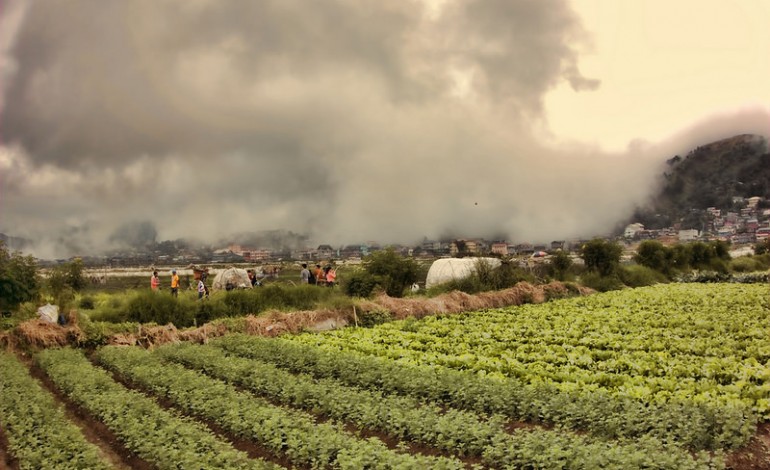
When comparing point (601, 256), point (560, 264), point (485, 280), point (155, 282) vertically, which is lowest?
point (485, 280)

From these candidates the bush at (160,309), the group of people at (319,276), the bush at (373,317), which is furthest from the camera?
the group of people at (319,276)

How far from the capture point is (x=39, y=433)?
886cm

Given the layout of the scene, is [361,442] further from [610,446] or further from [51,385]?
[51,385]

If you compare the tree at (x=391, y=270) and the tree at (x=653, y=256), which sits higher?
the tree at (x=391, y=270)

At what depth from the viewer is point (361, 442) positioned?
7734 millimetres

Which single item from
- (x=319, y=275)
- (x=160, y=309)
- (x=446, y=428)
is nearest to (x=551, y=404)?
(x=446, y=428)

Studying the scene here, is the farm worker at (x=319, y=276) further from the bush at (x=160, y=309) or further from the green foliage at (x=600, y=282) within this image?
the green foliage at (x=600, y=282)

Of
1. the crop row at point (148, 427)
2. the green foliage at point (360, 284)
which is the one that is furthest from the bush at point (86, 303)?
the crop row at point (148, 427)

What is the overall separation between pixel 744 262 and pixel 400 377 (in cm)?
5910

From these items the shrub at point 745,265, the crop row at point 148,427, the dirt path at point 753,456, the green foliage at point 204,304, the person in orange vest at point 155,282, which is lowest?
the shrub at point 745,265

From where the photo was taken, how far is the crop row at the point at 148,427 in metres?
7.36

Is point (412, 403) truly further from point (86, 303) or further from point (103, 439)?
point (86, 303)

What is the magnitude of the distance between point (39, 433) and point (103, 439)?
112 cm

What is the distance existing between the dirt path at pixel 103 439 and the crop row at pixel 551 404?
4725 mm
